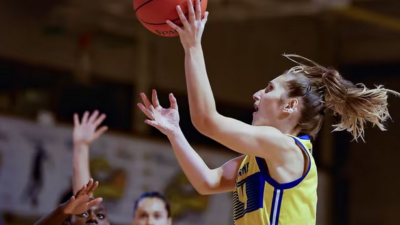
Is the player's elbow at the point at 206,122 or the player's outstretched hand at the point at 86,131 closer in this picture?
the player's elbow at the point at 206,122

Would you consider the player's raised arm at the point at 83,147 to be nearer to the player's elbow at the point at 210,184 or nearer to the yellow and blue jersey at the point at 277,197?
the player's elbow at the point at 210,184

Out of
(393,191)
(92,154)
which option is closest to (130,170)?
(92,154)

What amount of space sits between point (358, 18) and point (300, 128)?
7267mm

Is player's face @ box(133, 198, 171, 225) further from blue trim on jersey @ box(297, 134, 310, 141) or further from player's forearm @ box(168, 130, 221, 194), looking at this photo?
blue trim on jersey @ box(297, 134, 310, 141)

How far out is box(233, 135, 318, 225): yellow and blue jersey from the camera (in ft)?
9.44

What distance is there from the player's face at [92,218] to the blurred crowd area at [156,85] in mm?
2698

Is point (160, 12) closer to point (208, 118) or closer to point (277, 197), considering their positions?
point (208, 118)

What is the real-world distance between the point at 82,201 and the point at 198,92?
1.03 meters

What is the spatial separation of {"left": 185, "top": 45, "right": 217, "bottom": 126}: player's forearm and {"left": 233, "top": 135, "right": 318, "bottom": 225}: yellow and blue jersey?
0.37 metres

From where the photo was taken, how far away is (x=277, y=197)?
2.88m

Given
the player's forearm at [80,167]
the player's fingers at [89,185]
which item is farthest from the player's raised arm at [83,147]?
the player's fingers at [89,185]

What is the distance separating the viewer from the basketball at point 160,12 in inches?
118

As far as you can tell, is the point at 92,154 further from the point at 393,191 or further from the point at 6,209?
the point at 393,191

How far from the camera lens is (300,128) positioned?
10.1ft
